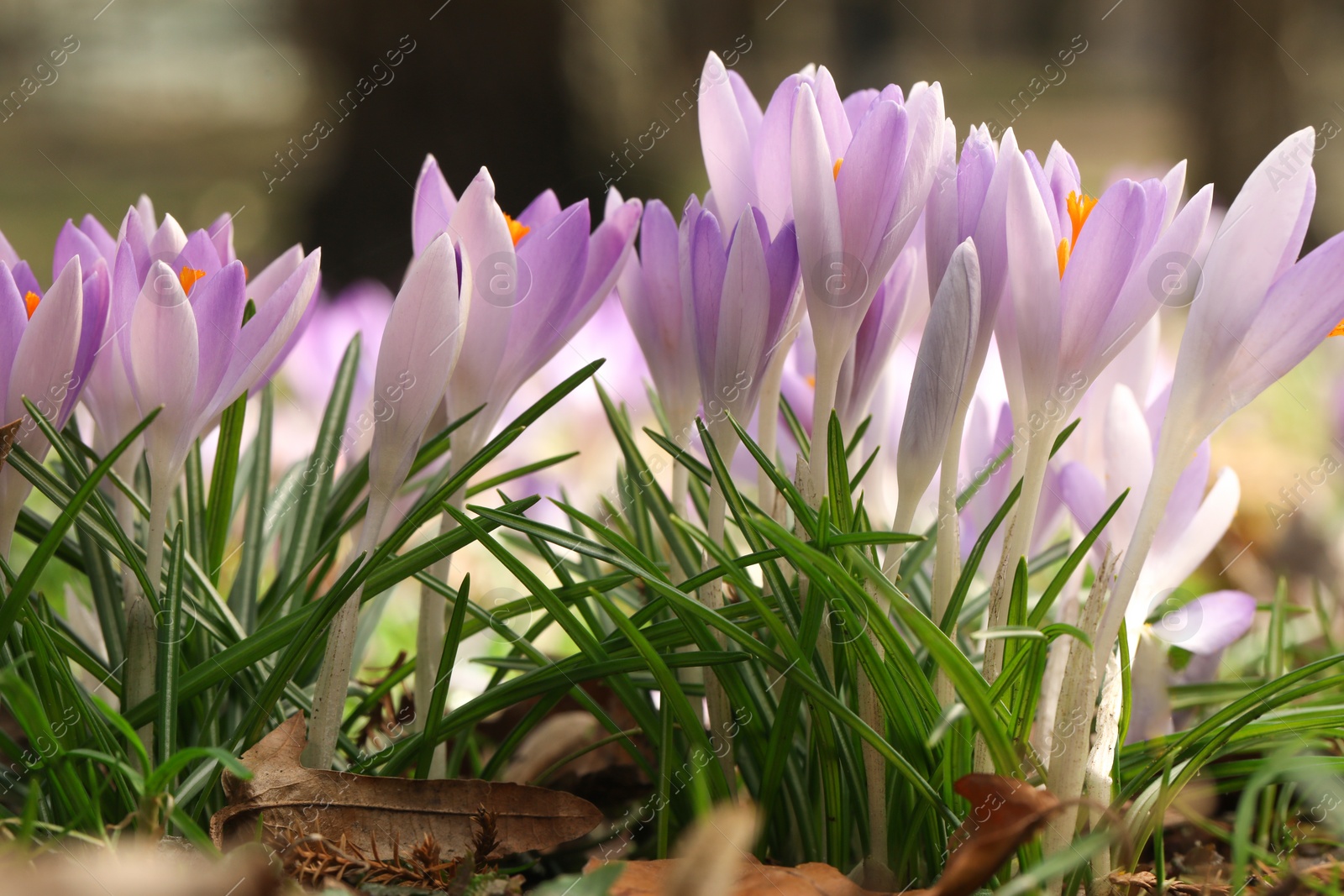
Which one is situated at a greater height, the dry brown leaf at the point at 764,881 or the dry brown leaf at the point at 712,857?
the dry brown leaf at the point at 712,857

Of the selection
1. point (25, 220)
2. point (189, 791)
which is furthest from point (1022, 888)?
point (25, 220)

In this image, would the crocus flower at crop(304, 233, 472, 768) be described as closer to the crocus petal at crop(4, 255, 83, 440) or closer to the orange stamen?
the crocus petal at crop(4, 255, 83, 440)

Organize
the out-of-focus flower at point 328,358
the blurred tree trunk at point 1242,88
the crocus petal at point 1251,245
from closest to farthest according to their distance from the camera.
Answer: the crocus petal at point 1251,245 → the out-of-focus flower at point 328,358 → the blurred tree trunk at point 1242,88

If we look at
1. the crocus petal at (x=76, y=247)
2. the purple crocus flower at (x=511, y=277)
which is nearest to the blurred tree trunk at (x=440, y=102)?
the crocus petal at (x=76, y=247)

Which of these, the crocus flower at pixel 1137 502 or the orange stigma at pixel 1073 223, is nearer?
the orange stigma at pixel 1073 223

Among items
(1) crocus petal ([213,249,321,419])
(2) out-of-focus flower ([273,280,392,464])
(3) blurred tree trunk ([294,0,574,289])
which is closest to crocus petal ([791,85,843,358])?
(1) crocus petal ([213,249,321,419])

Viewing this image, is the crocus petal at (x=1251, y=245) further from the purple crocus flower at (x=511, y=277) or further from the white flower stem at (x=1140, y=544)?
the purple crocus flower at (x=511, y=277)

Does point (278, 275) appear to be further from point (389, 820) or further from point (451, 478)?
point (389, 820)
